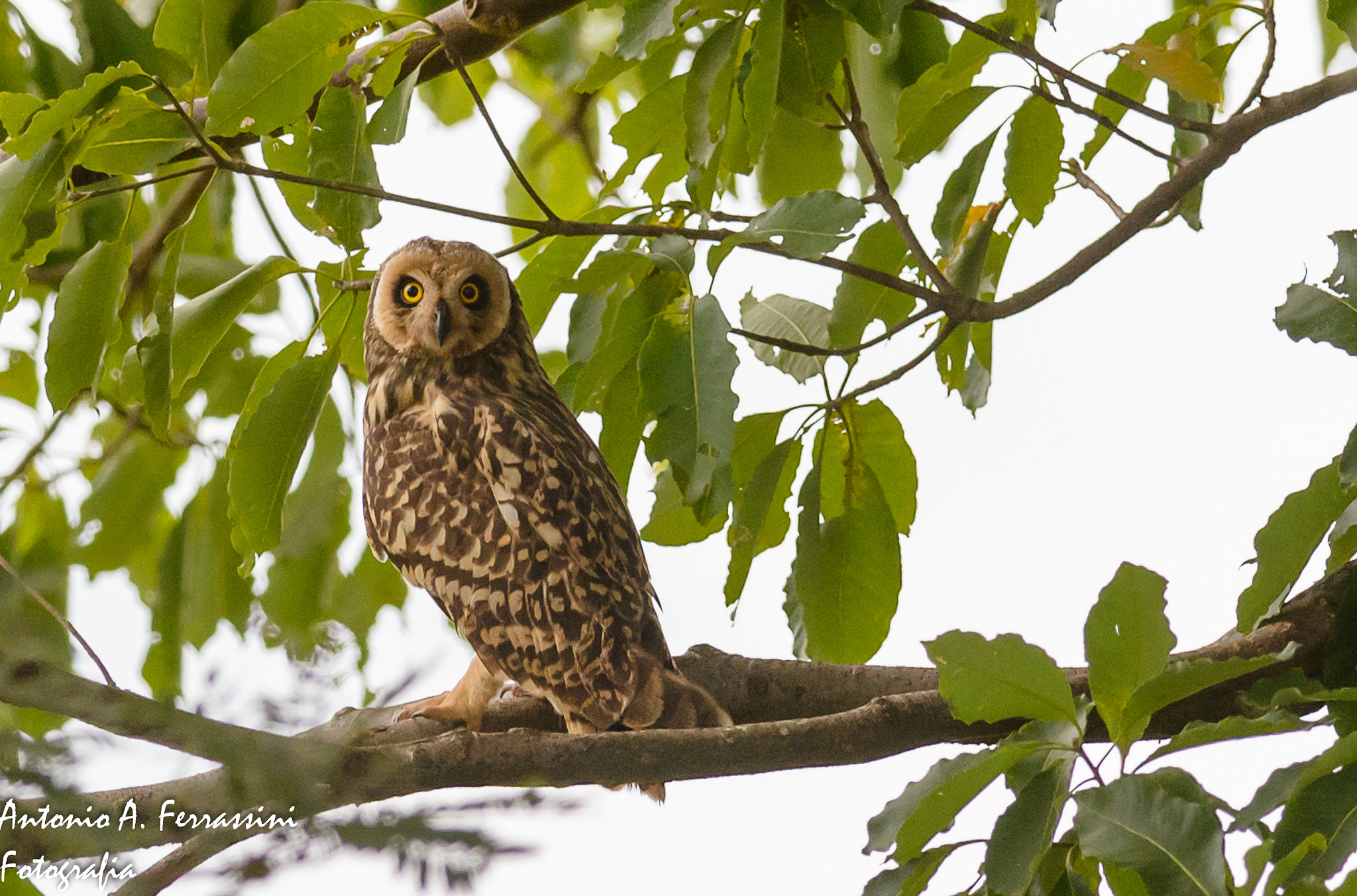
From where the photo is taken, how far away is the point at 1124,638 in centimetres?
98

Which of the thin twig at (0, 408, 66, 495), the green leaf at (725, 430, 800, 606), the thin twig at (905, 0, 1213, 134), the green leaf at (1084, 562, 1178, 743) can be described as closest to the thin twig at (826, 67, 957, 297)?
the thin twig at (905, 0, 1213, 134)

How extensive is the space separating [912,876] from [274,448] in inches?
32.9

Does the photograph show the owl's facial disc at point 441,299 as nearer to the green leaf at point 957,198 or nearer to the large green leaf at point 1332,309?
the green leaf at point 957,198

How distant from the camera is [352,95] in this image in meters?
1.30

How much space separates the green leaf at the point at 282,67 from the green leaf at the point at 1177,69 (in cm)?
76

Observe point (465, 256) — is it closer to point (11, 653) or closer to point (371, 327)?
point (371, 327)

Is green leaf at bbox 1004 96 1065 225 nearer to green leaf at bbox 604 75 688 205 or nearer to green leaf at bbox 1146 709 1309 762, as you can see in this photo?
green leaf at bbox 604 75 688 205

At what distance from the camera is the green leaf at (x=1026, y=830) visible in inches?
37.4

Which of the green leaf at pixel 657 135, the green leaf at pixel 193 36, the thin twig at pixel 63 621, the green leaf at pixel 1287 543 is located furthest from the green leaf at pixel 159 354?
the green leaf at pixel 1287 543

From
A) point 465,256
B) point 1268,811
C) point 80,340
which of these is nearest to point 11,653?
point 1268,811

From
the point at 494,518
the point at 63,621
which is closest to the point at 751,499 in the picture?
the point at 494,518

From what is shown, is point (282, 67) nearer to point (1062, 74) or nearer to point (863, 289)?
point (863, 289)

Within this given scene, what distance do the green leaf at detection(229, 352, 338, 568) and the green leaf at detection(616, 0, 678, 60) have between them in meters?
0.48

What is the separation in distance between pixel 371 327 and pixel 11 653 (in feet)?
4.86
